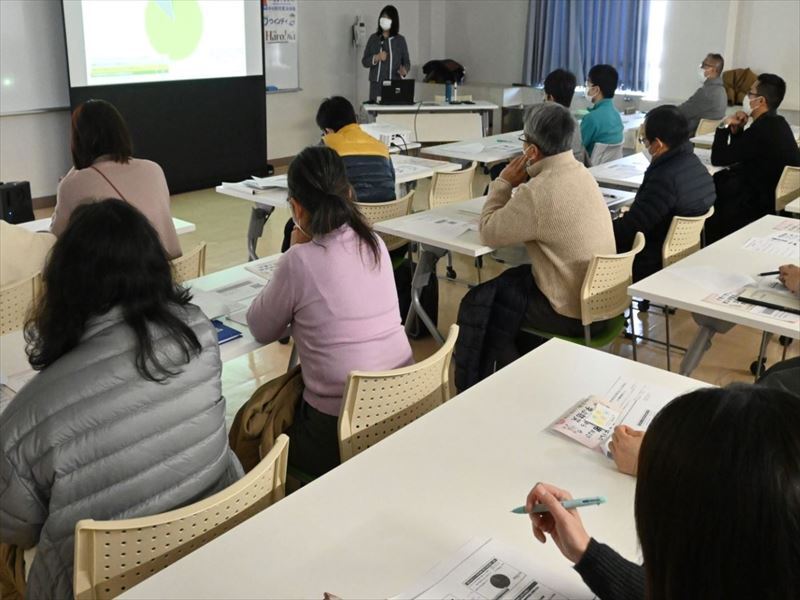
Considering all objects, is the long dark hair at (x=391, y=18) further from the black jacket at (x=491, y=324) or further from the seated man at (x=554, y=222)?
the black jacket at (x=491, y=324)

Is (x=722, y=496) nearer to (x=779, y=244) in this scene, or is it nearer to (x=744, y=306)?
(x=744, y=306)

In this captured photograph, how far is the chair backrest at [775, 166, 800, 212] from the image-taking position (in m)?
4.74

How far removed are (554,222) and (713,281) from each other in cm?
62

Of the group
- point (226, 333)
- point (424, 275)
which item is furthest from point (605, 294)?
point (226, 333)

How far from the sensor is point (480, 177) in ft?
27.9

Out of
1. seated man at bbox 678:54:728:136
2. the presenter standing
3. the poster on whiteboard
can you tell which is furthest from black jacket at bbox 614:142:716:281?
the poster on whiteboard

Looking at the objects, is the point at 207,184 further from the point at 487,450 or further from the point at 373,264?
the point at 487,450

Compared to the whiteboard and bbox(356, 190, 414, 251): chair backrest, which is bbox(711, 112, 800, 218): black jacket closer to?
bbox(356, 190, 414, 251): chair backrest

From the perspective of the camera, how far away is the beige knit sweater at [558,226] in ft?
10.2

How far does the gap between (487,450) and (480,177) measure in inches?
275

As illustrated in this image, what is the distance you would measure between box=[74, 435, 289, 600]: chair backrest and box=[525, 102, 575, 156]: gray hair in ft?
7.07

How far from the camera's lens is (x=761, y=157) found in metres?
4.98

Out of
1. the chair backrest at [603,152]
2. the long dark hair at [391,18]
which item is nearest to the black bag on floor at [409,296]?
the chair backrest at [603,152]

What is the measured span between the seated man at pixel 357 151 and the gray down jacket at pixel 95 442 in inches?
99.1
